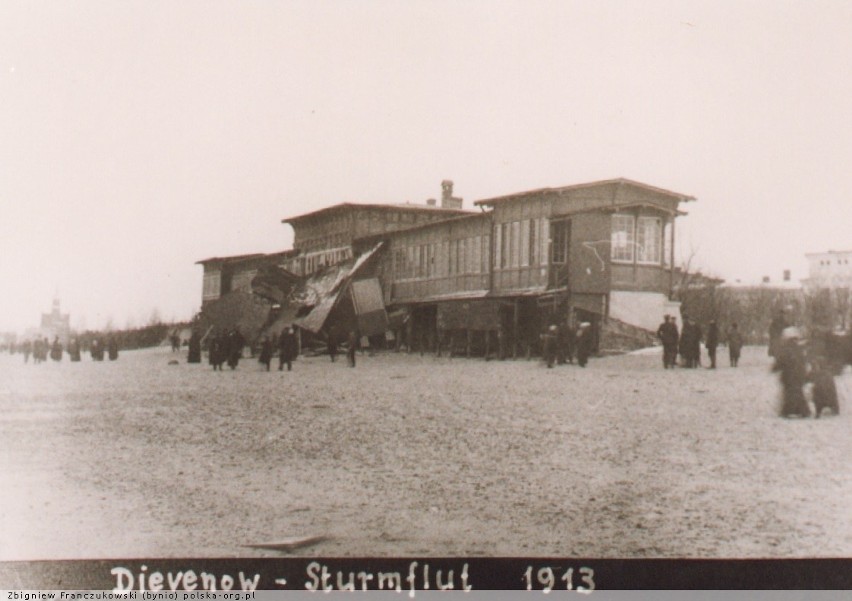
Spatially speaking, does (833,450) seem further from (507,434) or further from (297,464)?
(297,464)

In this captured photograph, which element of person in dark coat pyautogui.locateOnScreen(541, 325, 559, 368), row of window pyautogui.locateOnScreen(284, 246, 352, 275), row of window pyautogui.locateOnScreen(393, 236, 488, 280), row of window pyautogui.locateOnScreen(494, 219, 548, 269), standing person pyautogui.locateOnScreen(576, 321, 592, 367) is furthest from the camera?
person in dark coat pyautogui.locateOnScreen(541, 325, 559, 368)

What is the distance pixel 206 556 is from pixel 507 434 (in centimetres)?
198

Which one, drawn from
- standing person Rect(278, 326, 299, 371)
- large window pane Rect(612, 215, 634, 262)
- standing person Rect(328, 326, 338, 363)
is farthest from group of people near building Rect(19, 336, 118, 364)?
large window pane Rect(612, 215, 634, 262)

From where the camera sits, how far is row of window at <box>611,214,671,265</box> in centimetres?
459

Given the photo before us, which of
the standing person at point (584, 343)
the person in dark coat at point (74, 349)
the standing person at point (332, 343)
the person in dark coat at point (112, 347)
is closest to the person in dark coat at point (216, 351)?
the person in dark coat at point (112, 347)

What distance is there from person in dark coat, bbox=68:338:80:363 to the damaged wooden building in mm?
809

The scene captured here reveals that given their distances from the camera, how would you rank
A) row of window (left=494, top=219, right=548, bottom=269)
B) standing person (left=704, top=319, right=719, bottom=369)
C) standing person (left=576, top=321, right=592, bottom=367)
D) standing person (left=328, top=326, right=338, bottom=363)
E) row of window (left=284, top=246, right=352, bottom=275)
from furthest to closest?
row of window (left=494, top=219, right=548, bottom=269)
standing person (left=576, top=321, right=592, bottom=367)
standing person (left=328, top=326, right=338, bottom=363)
row of window (left=284, top=246, right=352, bottom=275)
standing person (left=704, top=319, right=719, bottom=369)

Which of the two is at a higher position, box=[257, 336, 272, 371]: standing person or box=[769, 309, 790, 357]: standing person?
box=[769, 309, 790, 357]: standing person

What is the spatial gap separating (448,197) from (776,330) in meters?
2.59

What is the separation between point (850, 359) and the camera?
398cm

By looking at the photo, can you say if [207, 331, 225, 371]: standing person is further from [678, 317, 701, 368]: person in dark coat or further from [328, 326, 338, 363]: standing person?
[678, 317, 701, 368]: person in dark coat

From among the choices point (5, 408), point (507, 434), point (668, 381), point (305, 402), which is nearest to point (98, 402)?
point (5, 408)

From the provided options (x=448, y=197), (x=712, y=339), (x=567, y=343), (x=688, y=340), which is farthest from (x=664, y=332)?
(x=567, y=343)

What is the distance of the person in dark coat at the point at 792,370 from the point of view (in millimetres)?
4129
